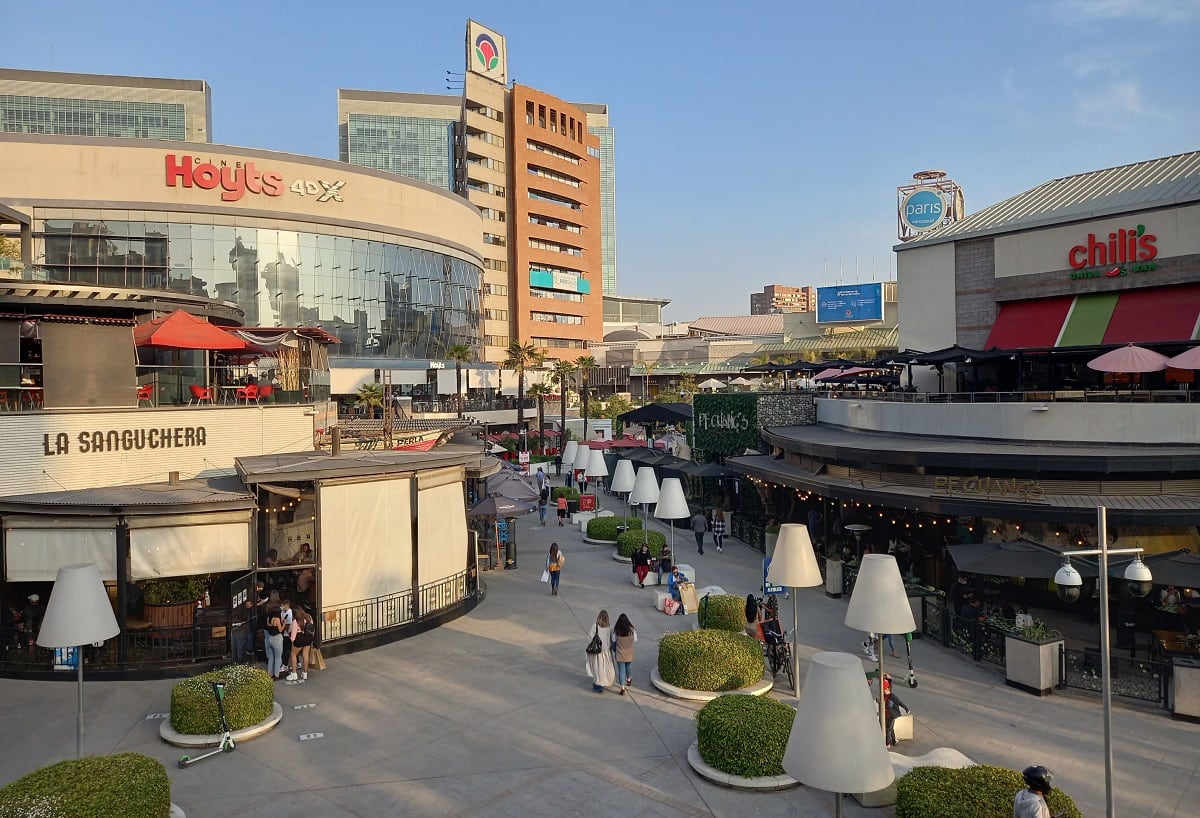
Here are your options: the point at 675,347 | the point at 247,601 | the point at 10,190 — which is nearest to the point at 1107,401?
the point at 247,601

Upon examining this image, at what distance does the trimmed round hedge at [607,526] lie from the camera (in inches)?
1160

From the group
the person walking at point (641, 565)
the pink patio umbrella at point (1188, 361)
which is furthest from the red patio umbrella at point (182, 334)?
the pink patio umbrella at point (1188, 361)

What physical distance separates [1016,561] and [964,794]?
309 inches

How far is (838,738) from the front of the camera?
6969mm

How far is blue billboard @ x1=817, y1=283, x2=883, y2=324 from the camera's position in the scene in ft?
261

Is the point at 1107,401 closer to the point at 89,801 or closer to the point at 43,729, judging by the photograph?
the point at 89,801

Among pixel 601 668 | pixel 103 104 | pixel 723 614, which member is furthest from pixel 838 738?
pixel 103 104

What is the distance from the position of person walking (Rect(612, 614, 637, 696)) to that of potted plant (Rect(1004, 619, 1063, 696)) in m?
6.85

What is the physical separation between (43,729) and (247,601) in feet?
13.0

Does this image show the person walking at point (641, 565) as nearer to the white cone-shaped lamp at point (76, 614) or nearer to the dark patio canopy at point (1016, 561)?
the dark patio canopy at point (1016, 561)

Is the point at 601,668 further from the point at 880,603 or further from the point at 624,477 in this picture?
the point at 624,477

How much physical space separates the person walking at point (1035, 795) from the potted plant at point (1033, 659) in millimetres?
6782

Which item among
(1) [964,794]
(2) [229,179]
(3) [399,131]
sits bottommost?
(1) [964,794]

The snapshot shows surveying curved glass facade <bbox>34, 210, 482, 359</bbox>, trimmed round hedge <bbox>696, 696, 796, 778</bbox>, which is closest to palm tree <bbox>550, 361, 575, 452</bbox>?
curved glass facade <bbox>34, 210, 482, 359</bbox>
